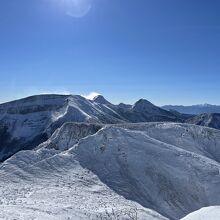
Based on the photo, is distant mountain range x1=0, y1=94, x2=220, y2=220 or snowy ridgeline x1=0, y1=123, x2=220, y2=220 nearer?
distant mountain range x1=0, y1=94, x2=220, y2=220

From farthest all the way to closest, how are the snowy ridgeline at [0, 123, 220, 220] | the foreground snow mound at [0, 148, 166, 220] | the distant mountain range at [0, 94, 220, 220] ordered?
the snowy ridgeline at [0, 123, 220, 220] < the distant mountain range at [0, 94, 220, 220] < the foreground snow mound at [0, 148, 166, 220]

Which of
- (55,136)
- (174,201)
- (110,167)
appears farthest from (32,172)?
(55,136)

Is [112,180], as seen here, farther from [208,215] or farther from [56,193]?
[208,215]

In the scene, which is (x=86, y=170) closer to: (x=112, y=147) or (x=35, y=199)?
(x=112, y=147)

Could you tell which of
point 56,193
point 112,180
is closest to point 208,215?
point 56,193

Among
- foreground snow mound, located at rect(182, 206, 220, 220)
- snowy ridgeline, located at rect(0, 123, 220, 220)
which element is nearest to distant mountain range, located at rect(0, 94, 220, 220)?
snowy ridgeline, located at rect(0, 123, 220, 220)

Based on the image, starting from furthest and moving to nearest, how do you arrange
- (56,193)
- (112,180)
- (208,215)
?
(112,180)
(56,193)
(208,215)

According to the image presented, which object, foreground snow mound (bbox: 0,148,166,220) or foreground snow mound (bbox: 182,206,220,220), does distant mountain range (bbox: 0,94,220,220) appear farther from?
foreground snow mound (bbox: 182,206,220,220)

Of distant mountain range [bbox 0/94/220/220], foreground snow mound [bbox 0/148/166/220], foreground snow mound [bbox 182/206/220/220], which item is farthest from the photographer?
distant mountain range [bbox 0/94/220/220]

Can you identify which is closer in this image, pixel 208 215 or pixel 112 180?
pixel 208 215
